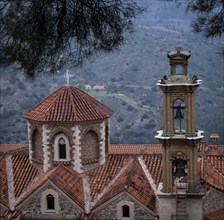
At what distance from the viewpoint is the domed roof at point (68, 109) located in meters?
17.9

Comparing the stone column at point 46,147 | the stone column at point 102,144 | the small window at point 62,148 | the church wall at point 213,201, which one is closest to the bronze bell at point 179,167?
the church wall at point 213,201

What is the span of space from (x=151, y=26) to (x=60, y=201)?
7055 cm

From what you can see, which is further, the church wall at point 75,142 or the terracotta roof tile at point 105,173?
the church wall at point 75,142

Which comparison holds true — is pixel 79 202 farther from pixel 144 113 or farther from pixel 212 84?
pixel 212 84

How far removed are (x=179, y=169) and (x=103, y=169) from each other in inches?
142

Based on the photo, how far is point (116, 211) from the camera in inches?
651

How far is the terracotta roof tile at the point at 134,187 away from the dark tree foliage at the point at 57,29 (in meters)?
10.5

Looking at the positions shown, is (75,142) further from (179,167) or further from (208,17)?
(208,17)

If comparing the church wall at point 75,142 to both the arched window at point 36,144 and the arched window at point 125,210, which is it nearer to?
the arched window at point 36,144

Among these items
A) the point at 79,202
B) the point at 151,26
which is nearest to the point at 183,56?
the point at 79,202

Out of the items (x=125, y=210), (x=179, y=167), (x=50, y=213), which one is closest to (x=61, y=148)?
(x=50, y=213)

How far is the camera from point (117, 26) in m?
6.27

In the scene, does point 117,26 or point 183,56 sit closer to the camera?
point 117,26

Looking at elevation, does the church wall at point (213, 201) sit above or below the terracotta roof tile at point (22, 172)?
below
